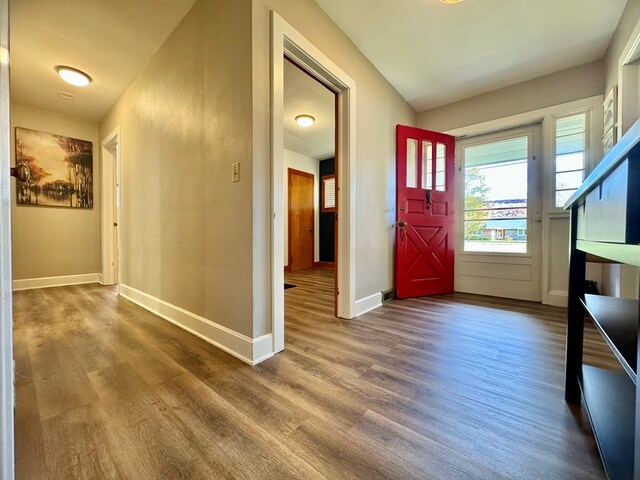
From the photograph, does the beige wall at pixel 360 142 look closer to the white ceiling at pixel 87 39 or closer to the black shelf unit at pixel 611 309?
the white ceiling at pixel 87 39

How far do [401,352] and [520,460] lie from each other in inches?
31.4

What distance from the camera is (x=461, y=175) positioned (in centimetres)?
328

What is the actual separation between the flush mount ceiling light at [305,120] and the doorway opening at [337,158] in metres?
1.53

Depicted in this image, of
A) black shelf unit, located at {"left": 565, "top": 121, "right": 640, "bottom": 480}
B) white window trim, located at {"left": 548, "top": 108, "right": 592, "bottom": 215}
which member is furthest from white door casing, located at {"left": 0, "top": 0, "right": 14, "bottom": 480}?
white window trim, located at {"left": 548, "top": 108, "right": 592, "bottom": 215}

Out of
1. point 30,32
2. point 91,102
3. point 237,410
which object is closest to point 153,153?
point 30,32

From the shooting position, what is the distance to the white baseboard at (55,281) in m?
3.53

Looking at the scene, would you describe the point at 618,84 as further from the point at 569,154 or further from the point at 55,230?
the point at 55,230

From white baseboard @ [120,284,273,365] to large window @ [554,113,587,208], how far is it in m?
3.17

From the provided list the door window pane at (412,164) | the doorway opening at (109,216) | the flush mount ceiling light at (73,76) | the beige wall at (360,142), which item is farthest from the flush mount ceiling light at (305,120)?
the doorway opening at (109,216)

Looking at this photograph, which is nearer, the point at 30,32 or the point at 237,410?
the point at 237,410

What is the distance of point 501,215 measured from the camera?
9.87 ft

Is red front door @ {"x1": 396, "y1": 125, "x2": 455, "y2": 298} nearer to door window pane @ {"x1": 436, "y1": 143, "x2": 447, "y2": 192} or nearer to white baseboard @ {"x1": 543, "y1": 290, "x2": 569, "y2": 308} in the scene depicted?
door window pane @ {"x1": 436, "y1": 143, "x2": 447, "y2": 192}

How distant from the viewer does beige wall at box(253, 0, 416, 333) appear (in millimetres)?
1528

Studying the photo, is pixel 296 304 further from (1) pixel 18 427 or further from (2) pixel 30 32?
(2) pixel 30 32
